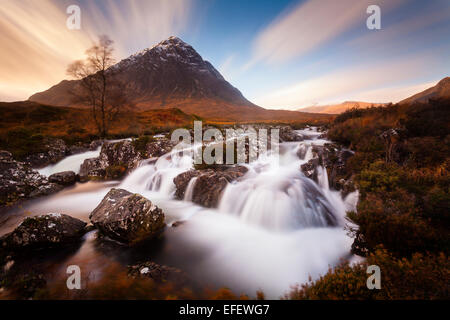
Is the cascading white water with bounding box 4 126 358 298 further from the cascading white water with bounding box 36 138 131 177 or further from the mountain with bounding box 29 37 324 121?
the mountain with bounding box 29 37 324 121

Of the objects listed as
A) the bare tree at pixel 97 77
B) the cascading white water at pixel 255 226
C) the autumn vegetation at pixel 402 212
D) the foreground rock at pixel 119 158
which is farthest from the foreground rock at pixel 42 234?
the bare tree at pixel 97 77

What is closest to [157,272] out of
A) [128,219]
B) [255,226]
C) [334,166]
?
[128,219]

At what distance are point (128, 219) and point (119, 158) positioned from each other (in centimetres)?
839

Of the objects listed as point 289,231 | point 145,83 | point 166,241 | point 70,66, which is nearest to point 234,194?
point 289,231

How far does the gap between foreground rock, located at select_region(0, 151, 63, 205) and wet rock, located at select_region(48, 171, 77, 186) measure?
1.07ft

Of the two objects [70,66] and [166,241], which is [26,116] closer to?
[70,66]

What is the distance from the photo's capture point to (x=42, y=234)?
4.47 meters

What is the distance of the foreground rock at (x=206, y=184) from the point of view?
→ 7543 millimetres

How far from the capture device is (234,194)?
24.1ft

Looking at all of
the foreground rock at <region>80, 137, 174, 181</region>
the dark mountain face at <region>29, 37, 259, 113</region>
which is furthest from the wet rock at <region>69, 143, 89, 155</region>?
the dark mountain face at <region>29, 37, 259, 113</region>

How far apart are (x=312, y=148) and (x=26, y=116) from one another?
4711 centimetres

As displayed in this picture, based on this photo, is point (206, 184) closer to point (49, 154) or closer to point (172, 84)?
point (49, 154)

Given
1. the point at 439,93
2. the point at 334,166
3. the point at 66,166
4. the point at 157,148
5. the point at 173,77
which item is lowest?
the point at 66,166
